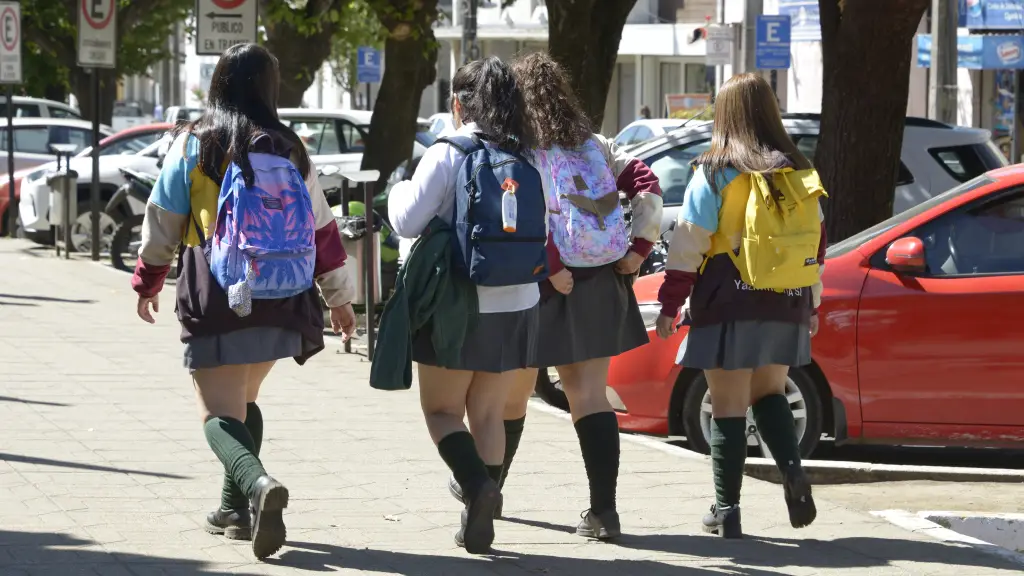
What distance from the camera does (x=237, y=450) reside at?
5500mm

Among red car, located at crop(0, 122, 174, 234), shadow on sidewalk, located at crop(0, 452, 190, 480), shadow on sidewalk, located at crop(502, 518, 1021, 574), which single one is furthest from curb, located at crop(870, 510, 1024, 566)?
red car, located at crop(0, 122, 174, 234)

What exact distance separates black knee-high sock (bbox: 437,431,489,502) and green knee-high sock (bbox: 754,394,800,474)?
115 centimetres

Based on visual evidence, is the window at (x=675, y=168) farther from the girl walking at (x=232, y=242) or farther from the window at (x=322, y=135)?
the window at (x=322, y=135)

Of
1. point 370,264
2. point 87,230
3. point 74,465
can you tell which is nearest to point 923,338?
point 74,465

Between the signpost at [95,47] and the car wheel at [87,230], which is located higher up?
the signpost at [95,47]

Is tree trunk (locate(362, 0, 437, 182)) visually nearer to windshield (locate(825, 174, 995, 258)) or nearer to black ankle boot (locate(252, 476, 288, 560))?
windshield (locate(825, 174, 995, 258))

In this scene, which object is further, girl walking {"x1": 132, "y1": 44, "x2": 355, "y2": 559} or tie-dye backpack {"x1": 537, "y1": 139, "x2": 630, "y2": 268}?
tie-dye backpack {"x1": 537, "y1": 139, "x2": 630, "y2": 268}

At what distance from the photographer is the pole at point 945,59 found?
19875mm

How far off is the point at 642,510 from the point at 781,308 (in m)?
1.10

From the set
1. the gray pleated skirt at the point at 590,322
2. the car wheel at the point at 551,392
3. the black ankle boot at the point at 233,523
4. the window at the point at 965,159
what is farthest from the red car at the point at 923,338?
the window at the point at 965,159

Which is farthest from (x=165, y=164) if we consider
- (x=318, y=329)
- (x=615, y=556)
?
(x=615, y=556)

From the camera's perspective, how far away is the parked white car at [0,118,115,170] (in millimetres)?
23578

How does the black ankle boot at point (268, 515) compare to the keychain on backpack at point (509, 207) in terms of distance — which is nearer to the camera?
the black ankle boot at point (268, 515)

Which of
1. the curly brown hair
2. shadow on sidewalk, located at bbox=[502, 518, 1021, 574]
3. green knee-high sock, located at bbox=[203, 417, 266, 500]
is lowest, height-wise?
shadow on sidewalk, located at bbox=[502, 518, 1021, 574]
